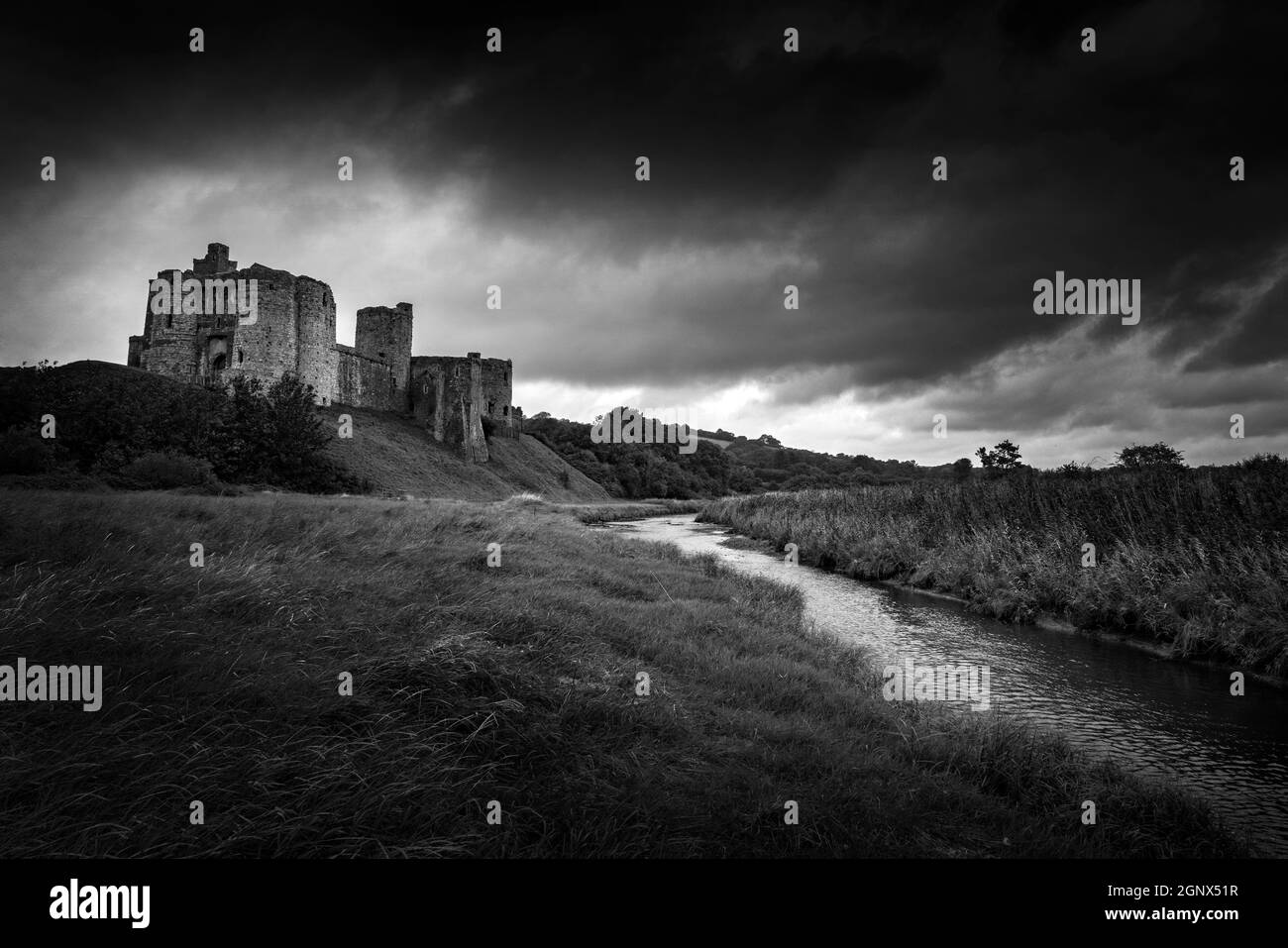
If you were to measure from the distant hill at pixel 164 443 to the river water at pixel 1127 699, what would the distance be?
81.9 feet

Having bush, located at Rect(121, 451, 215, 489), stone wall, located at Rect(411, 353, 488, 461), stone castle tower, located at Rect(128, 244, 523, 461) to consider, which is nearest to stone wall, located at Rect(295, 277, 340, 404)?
stone castle tower, located at Rect(128, 244, 523, 461)

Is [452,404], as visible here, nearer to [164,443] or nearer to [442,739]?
[164,443]

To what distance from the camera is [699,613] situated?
11023 mm

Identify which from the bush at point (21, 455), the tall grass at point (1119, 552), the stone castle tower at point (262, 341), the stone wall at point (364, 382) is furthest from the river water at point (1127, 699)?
the stone wall at point (364, 382)

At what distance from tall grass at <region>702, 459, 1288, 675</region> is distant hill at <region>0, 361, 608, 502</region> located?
27.5m

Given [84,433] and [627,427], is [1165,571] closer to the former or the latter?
[84,433]

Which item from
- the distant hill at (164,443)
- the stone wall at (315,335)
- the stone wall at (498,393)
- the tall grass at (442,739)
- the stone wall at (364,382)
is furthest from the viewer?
the stone wall at (498,393)

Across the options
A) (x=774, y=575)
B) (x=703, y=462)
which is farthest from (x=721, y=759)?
(x=703, y=462)

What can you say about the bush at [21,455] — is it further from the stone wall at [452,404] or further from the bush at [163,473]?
the stone wall at [452,404]

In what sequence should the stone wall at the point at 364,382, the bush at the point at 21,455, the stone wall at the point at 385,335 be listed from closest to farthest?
the bush at the point at 21,455 < the stone wall at the point at 364,382 < the stone wall at the point at 385,335

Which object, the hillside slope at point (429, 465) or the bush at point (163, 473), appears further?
the hillside slope at point (429, 465)

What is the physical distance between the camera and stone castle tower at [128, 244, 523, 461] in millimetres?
43438

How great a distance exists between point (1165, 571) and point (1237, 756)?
712 cm

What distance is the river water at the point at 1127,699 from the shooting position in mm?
6586
